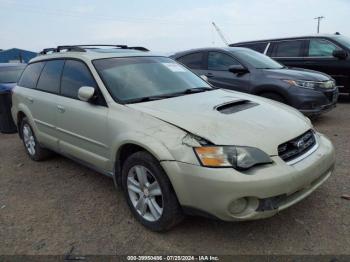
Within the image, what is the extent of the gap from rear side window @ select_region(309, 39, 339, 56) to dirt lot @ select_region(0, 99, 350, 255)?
5.11 meters

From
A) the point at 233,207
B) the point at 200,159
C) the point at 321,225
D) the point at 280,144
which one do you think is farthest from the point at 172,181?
the point at 321,225

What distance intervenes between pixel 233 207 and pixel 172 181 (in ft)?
1.68

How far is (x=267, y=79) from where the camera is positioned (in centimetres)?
661

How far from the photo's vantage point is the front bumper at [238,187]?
102 inches

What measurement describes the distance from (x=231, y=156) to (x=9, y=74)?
819cm

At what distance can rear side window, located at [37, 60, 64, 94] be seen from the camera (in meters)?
4.50

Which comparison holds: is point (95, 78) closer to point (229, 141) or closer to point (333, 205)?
point (229, 141)

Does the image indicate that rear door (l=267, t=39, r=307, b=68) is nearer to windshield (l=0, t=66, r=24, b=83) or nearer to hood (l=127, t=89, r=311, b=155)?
hood (l=127, t=89, r=311, b=155)

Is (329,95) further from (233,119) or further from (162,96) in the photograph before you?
(233,119)

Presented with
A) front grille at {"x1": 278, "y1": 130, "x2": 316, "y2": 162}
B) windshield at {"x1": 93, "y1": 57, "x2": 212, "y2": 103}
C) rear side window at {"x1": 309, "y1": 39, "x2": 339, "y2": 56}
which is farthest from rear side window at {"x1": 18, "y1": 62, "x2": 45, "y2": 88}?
rear side window at {"x1": 309, "y1": 39, "x2": 339, "y2": 56}

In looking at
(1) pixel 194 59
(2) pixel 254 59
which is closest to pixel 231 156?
(2) pixel 254 59

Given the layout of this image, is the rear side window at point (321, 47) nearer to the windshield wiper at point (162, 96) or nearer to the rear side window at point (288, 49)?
the rear side window at point (288, 49)

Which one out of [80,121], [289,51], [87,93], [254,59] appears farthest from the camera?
[289,51]

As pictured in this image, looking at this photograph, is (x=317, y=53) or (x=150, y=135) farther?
(x=317, y=53)
